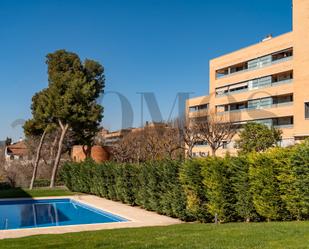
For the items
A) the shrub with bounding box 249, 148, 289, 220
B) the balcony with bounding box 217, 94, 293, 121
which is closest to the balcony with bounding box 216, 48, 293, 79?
the balcony with bounding box 217, 94, 293, 121

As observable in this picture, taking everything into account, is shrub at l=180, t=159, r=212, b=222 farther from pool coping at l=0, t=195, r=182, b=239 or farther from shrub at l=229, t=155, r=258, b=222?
shrub at l=229, t=155, r=258, b=222

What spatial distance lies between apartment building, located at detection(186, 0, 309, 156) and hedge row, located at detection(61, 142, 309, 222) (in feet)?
69.2

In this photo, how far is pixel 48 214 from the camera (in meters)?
20.6

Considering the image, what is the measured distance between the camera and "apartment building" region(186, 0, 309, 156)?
3538 centimetres

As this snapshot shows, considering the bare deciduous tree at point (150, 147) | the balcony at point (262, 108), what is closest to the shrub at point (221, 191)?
the bare deciduous tree at point (150, 147)

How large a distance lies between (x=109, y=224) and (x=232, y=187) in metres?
4.58

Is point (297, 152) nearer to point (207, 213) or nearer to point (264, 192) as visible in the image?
point (264, 192)

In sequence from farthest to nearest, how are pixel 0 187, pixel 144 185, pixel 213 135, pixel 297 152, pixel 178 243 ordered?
pixel 213 135
pixel 0 187
pixel 144 185
pixel 297 152
pixel 178 243

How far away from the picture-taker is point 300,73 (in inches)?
1416

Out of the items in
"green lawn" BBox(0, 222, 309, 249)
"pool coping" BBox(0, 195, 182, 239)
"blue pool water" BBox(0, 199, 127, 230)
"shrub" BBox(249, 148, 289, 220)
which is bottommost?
"blue pool water" BBox(0, 199, 127, 230)

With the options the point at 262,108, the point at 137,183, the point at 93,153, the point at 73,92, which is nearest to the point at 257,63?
the point at 262,108

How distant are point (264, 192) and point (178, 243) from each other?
5.24 meters

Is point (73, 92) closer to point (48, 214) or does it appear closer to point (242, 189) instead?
point (48, 214)

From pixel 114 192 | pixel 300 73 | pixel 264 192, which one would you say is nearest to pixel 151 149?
pixel 300 73
